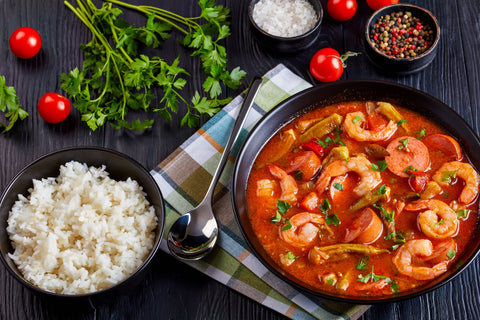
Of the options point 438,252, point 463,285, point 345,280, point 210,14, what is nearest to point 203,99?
point 210,14

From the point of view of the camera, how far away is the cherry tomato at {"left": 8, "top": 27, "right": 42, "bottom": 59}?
16.2 feet

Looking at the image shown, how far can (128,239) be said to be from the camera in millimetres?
3861

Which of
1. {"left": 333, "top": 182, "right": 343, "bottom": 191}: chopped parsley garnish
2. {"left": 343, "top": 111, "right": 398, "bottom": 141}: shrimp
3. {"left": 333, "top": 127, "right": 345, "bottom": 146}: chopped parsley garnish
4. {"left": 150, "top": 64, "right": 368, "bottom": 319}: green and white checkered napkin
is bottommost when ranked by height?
{"left": 150, "top": 64, "right": 368, "bottom": 319}: green and white checkered napkin

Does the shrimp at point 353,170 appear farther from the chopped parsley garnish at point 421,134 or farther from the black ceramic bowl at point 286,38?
the black ceramic bowl at point 286,38

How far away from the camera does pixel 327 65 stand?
4.79 m

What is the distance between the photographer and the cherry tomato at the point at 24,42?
4930 millimetres

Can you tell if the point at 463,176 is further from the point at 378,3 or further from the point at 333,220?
the point at 378,3

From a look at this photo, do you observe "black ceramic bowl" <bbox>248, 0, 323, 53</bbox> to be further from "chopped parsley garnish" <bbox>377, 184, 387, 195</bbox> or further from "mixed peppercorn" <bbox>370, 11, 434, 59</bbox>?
"chopped parsley garnish" <bbox>377, 184, 387, 195</bbox>

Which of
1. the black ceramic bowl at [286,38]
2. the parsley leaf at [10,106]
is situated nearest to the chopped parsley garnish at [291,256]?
the black ceramic bowl at [286,38]

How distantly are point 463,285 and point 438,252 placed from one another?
58 cm

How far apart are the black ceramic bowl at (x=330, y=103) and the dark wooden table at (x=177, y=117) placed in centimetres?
55

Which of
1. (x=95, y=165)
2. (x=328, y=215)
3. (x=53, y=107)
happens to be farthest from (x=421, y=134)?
(x=53, y=107)

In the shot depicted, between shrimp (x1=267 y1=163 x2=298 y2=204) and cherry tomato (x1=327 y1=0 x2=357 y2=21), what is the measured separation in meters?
1.76

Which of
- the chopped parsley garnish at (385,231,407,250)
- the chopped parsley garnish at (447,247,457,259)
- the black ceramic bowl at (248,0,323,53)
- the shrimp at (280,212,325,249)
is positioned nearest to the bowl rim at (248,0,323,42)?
the black ceramic bowl at (248,0,323,53)
